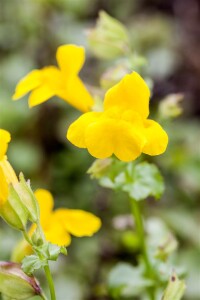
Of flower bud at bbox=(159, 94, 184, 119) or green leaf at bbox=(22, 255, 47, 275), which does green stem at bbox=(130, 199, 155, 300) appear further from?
green leaf at bbox=(22, 255, 47, 275)

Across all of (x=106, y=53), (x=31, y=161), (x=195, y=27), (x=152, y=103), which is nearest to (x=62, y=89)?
(x=106, y=53)

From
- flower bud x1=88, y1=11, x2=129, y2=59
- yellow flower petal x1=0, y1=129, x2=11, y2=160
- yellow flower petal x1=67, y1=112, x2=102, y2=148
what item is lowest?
yellow flower petal x1=0, y1=129, x2=11, y2=160

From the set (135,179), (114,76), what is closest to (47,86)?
(114,76)

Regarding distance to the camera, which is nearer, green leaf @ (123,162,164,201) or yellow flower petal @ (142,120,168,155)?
yellow flower petal @ (142,120,168,155)

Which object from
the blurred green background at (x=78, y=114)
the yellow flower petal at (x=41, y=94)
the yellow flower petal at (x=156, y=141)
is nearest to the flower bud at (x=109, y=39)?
the yellow flower petal at (x=41, y=94)

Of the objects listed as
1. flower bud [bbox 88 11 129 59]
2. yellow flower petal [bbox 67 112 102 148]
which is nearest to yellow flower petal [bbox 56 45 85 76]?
flower bud [bbox 88 11 129 59]

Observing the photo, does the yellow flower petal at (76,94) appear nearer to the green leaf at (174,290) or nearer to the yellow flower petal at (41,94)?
the yellow flower petal at (41,94)

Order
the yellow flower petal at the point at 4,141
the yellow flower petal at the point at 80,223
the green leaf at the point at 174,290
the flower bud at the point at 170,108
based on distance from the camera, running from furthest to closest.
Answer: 1. the flower bud at the point at 170,108
2. the yellow flower petal at the point at 80,223
3. the green leaf at the point at 174,290
4. the yellow flower petal at the point at 4,141
